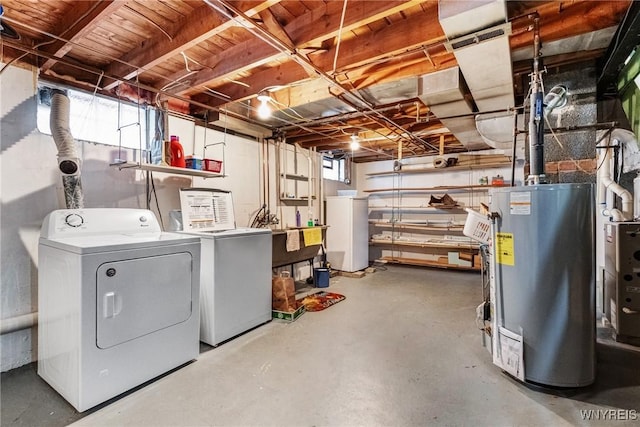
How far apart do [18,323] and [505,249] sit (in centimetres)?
357

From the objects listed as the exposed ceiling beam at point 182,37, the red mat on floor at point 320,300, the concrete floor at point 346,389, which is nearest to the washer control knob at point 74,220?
the concrete floor at point 346,389

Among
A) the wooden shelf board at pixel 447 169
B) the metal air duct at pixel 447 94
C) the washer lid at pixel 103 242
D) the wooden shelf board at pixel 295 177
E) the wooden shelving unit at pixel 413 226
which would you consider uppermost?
the metal air duct at pixel 447 94

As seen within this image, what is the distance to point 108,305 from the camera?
191cm

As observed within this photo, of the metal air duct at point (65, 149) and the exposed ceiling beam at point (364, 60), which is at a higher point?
the exposed ceiling beam at point (364, 60)

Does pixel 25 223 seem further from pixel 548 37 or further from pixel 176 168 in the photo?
pixel 548 37

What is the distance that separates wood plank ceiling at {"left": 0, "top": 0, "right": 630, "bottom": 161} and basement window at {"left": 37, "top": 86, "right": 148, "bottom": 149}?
0.11 metres

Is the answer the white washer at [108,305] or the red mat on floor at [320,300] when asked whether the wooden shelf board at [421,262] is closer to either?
the red mat on floor at [320,300]

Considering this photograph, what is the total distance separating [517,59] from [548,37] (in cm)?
35

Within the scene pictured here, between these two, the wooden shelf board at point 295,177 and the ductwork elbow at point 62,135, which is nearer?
the ductwork elbow at point 62,135

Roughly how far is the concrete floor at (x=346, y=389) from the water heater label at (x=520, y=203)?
119cm

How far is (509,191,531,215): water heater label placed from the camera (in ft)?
6.59

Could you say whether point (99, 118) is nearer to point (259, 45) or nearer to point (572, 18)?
point (259, 45)

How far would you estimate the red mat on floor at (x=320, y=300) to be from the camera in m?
3.70

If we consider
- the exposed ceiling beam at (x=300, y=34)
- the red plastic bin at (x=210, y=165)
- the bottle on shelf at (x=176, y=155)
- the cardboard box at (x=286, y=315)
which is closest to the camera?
the exposed ceiling beam at (x=300, y=34)
